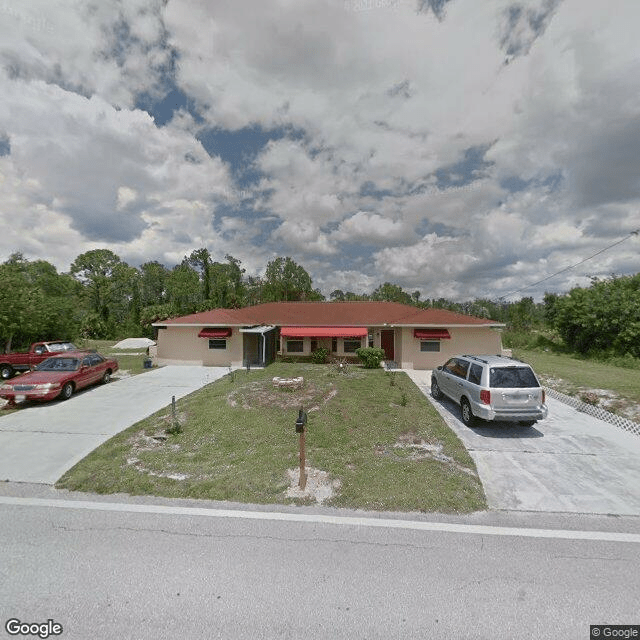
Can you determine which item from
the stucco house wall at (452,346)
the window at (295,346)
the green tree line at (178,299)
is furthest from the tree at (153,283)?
the stucco house wall at (452,346)

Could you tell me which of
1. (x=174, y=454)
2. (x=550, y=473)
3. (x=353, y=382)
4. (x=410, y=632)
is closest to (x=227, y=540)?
(x=410, y=632)

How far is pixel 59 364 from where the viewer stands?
12.7 metres

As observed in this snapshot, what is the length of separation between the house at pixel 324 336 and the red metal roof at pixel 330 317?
0.19 feet

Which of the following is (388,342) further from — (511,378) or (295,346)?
(511,378)

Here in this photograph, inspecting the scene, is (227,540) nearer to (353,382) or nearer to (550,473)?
(550,473)

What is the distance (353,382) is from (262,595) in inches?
440

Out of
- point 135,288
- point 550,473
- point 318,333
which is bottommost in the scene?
point 550,473

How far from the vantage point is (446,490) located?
5.40 metres

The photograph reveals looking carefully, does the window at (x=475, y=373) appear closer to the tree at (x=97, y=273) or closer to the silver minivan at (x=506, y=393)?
the silver minivan at (x=506, y=393)

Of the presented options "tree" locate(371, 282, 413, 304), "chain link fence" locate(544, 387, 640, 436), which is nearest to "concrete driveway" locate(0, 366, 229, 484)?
"chain link fence" locate(544, 387, 640, 436)

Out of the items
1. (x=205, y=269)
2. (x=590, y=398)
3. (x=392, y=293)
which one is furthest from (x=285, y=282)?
(x=590, y=398)

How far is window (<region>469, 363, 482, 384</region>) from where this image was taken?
340 inches

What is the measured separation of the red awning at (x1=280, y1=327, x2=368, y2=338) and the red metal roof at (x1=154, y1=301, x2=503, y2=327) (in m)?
0.63

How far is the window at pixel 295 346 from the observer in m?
21.5
